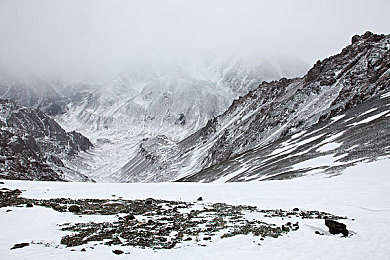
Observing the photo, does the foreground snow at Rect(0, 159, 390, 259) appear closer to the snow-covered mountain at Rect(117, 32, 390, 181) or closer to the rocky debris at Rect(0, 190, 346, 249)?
the rocky debris at Rect(0, 190, 346, 249)

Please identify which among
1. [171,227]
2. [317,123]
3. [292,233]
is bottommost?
[317,123]

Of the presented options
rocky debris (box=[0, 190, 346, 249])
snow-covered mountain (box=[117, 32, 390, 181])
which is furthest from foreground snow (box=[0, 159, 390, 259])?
snow-covered mountain (box=[117, 32, 390, 181])

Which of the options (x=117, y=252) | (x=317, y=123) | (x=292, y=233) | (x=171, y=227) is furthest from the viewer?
(x=317, y=123)

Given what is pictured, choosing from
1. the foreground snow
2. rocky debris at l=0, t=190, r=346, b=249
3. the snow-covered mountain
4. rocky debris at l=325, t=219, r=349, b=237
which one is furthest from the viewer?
the snow-covered mountain

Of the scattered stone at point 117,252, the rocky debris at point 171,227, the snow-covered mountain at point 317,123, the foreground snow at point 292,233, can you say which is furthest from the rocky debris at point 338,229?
the snow-covered mountain at point 317,123

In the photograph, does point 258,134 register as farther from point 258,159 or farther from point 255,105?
point 255,105

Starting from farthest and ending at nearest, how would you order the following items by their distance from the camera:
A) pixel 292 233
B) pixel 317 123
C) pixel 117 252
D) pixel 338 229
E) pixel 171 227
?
pixel 317 123 → pixel 171 227 → pixel 292 233 → pixel 338 229 → pixel 117 252

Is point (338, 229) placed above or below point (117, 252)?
below

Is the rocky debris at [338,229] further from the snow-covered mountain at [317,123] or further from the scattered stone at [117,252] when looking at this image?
the snow-covered mountain at [317,123]

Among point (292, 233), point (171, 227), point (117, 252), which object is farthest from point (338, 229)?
point (117, 252)

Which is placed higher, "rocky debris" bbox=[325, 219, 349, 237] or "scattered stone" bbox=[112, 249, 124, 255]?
"scattered stone" bbox=[112, 249, 124, 255]

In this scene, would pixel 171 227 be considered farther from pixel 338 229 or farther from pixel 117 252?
pixel 338 229

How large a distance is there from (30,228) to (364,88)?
95.0 m

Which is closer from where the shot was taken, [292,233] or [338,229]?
[338,229]
